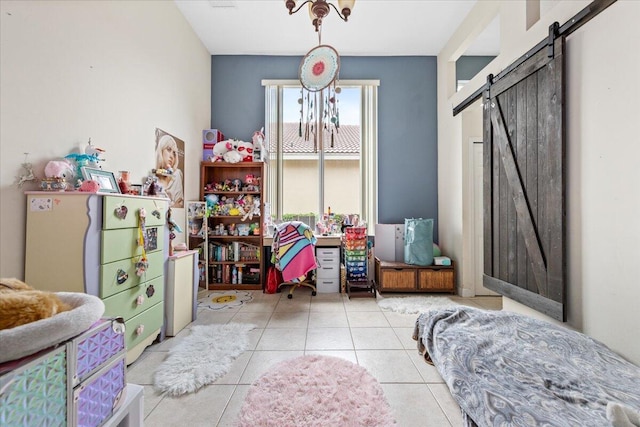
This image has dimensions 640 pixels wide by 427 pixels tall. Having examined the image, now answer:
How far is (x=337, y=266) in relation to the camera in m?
3.75

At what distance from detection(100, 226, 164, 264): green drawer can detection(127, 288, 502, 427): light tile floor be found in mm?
850

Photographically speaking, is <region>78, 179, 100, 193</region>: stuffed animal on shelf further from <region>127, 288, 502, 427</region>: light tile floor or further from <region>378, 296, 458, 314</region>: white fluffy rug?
<region>378, 296, 458, 314</region>: white fluffy rug

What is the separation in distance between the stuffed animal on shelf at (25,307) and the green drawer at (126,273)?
3.26ft

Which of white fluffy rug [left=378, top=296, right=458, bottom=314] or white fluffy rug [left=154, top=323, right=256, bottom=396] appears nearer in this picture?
white fluffy rug [left=154, top=323, right=256, bottom=396]

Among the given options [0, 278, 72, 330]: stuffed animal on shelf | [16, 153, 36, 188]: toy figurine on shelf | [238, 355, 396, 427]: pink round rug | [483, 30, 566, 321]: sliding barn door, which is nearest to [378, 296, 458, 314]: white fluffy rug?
[483, 30, 566, 321]: sliding barn door

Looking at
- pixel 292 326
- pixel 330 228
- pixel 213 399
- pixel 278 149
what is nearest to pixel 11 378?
pixel 213 399

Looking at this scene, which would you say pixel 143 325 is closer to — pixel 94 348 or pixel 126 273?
pixel 126 273

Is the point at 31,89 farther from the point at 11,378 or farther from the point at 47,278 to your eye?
the point at 11,378

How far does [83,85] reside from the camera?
1918mm

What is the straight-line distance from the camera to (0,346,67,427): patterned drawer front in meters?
0.64

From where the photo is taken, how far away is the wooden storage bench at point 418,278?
11.8 ft

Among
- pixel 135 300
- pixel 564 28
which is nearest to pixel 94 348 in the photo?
pixel 135 300

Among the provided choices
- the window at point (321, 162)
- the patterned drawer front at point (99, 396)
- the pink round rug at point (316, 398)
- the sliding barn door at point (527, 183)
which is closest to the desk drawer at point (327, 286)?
the window at point (321, 162)

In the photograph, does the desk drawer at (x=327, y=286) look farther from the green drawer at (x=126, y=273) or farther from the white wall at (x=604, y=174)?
the white wall at (x=604, y=174)
